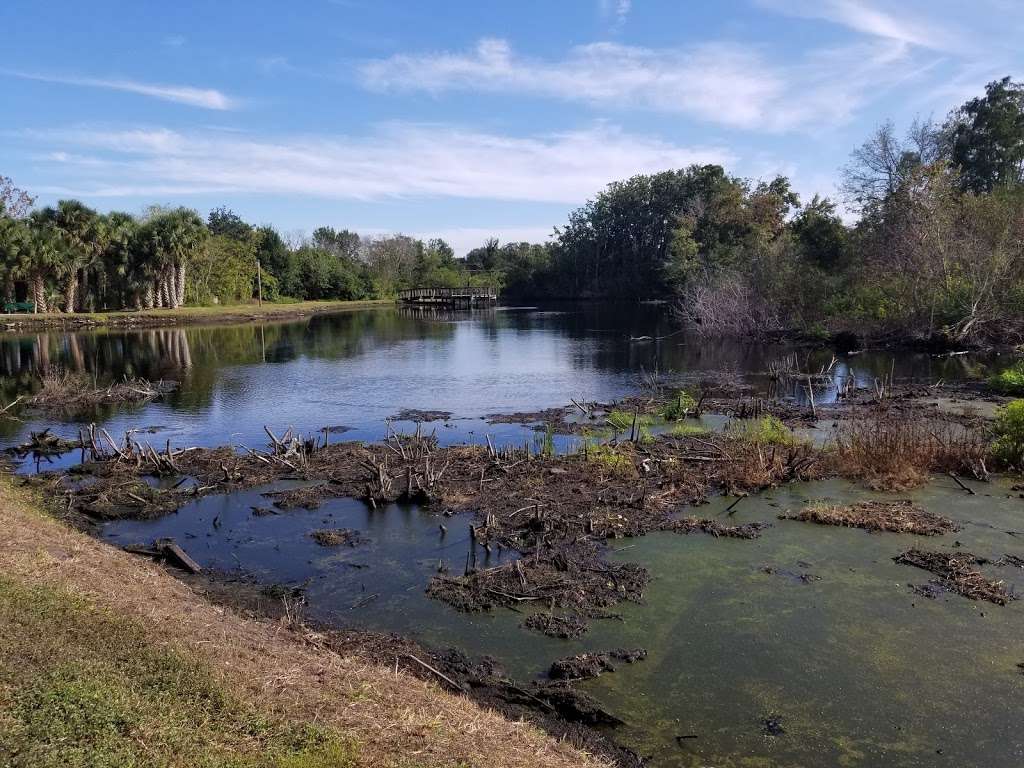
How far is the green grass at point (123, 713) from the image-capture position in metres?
4.96

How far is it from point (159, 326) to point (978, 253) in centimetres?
6155

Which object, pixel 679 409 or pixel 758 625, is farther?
pixel 679 409

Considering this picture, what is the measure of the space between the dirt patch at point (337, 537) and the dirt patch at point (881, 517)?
775cm

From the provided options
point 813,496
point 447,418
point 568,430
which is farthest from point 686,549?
point 447,418

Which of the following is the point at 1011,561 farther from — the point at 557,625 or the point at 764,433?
the point at 764,433

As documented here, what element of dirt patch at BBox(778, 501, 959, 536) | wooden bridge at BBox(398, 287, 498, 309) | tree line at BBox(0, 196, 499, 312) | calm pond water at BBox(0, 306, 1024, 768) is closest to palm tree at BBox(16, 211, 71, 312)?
tree line at BBox(0, 196, 499, 312)

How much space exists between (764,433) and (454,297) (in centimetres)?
9283

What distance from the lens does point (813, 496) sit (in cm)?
1524

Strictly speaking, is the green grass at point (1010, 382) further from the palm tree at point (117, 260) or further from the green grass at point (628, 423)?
the palm tree at point (117, 260)

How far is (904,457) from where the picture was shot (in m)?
16.0

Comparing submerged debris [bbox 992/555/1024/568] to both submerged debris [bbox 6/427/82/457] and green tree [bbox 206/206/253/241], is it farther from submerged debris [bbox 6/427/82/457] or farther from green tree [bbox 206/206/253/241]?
green tree [bbox 206/206/253/241]

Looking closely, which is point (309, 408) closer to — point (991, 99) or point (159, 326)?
point (159, 326)

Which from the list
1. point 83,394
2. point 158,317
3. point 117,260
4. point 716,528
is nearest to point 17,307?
point 117,260

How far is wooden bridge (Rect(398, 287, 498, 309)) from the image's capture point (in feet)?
361
